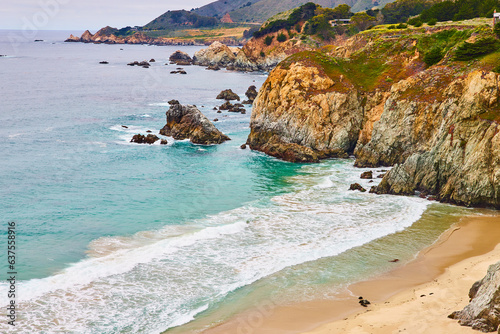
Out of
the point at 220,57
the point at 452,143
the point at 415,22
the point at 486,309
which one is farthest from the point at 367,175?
the point at 220,57

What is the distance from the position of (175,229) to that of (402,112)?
92.0ft

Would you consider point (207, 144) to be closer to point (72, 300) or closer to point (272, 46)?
point (72, 300)

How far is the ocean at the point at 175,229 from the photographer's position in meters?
24.4

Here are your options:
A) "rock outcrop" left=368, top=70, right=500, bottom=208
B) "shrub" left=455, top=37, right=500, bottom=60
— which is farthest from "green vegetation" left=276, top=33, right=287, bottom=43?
"rock outcrop" left=368, top=70, right=500, bottom=208

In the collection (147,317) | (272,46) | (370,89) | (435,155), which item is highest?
(272,46)

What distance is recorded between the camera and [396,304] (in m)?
23.1

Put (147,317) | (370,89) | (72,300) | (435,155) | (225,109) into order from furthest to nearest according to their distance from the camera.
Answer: (225,109), (370,89), (435,155), (72,300), (147,317)

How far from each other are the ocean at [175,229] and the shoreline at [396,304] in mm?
1111

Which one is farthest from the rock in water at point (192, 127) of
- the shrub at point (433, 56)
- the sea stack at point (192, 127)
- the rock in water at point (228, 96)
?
the rock in water at point (228, 96)

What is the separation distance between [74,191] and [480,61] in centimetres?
4285

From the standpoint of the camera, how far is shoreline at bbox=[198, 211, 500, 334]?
21109mm

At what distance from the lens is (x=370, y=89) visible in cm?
5681

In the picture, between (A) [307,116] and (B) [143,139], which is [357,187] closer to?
(A) [307,116]

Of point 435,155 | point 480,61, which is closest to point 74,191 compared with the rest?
point 435,155
